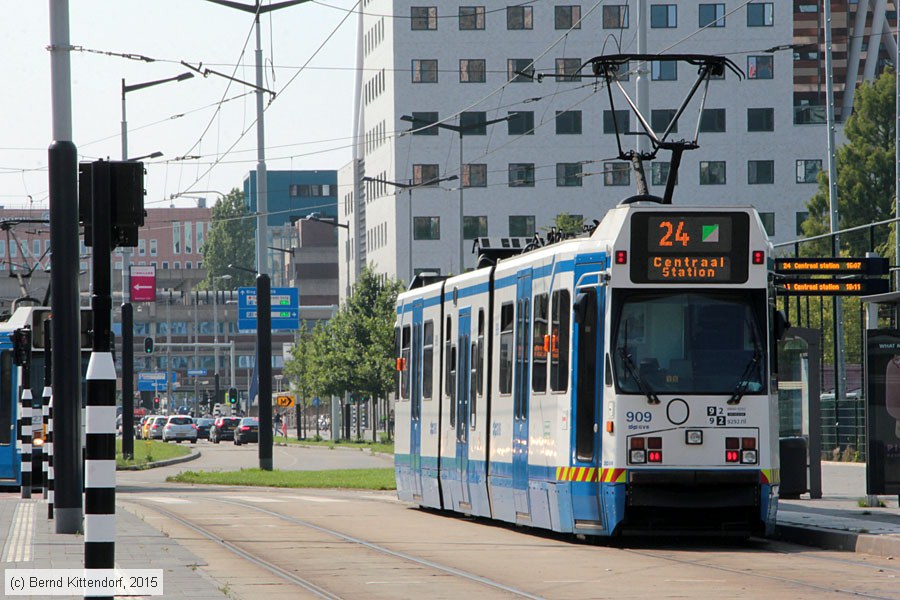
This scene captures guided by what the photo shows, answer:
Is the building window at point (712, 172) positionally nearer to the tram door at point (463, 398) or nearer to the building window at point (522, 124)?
the building window at point (522, 124)

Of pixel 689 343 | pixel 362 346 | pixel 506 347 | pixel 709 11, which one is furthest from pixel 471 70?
pixel 689 343

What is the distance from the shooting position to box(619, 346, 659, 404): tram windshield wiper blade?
1655 centimetres

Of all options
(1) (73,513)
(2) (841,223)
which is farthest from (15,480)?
(2) (841,223)

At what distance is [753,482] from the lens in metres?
16.5

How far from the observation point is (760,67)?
95312mm

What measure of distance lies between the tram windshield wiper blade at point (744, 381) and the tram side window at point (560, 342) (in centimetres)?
175

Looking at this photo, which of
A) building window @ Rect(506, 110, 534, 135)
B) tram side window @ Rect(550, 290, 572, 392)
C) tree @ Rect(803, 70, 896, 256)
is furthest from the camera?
building window @ Rect(506, 110, 534, 135)

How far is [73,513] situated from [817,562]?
783cm

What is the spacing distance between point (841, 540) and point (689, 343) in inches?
99.0

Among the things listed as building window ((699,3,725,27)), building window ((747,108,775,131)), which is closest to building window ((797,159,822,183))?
building window ((747,108,775,131))

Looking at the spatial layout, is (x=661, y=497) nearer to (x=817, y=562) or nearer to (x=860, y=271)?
(x=817, y=562)

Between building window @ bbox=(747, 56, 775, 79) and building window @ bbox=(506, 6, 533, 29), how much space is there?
12.8 m

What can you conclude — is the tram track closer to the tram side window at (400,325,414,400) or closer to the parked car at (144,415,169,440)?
the tram side window at (400,325,414,400)

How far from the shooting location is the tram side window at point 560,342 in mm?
17384
